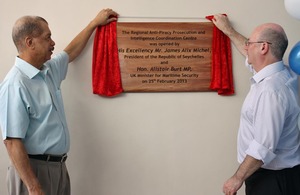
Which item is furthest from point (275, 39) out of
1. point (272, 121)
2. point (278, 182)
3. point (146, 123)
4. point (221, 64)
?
point (146, 123)

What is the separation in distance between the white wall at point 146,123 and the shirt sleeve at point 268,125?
22.6 inches

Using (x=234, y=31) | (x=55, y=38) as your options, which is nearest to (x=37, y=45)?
(x=55, y=38)

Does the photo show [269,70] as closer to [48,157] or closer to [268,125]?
[268,125]

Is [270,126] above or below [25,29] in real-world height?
below

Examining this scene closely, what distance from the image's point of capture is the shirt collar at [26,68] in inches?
61.0

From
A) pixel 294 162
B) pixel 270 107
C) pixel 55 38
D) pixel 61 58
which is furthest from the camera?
pixel 55 38

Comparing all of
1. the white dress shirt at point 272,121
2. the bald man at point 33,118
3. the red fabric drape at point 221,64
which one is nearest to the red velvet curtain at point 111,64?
the red fabric drape at point 221,64

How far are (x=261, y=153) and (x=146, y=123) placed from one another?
750mm

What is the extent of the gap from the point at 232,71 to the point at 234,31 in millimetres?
237

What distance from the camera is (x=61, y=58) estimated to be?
1.76m

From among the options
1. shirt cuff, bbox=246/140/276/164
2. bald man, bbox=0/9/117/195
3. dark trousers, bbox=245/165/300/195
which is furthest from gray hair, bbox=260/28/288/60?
bald man, bbox=0/9/117/195

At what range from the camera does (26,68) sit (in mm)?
1553

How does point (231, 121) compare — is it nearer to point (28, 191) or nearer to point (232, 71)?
point (232, 71)

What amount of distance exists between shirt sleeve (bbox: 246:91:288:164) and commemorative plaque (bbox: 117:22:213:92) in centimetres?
57
